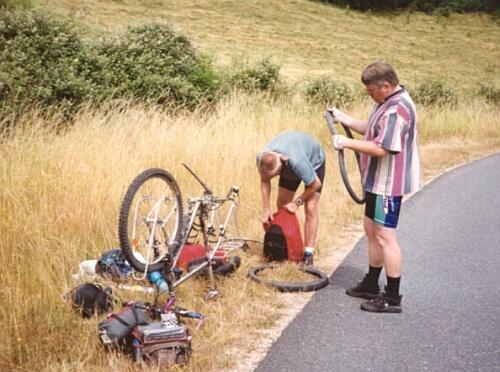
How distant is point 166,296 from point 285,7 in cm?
4663

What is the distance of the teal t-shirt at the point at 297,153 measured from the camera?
6.14 m

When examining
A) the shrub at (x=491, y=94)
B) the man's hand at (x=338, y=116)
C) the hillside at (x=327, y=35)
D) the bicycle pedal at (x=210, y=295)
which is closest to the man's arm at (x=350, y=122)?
the man's hand at (x=338, y=116)

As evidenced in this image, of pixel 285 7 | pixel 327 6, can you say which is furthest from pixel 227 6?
pixel 327 6

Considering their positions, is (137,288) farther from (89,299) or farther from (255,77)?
(255,77)

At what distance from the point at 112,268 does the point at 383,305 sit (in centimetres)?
233

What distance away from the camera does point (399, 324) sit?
512 cm

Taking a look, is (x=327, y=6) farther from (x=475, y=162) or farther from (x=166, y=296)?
(x=166, y=296)

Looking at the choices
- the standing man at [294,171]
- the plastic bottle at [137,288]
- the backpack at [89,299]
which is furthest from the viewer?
→ the standing man at [294,171]

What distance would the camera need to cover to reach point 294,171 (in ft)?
20.2

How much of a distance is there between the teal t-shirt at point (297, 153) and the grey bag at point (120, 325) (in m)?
2.35

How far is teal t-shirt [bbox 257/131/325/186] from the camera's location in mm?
6137

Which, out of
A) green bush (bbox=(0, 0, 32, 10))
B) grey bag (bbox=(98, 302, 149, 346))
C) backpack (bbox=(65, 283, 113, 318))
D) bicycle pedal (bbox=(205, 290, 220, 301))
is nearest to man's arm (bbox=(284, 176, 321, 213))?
bicycle pedal (bbox=(205, 290, 220, 301))

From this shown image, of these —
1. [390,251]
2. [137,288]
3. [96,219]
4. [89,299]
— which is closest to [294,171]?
[390,251]

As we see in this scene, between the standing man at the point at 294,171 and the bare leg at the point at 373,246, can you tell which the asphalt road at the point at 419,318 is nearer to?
the bare leg at the point at 373,246
